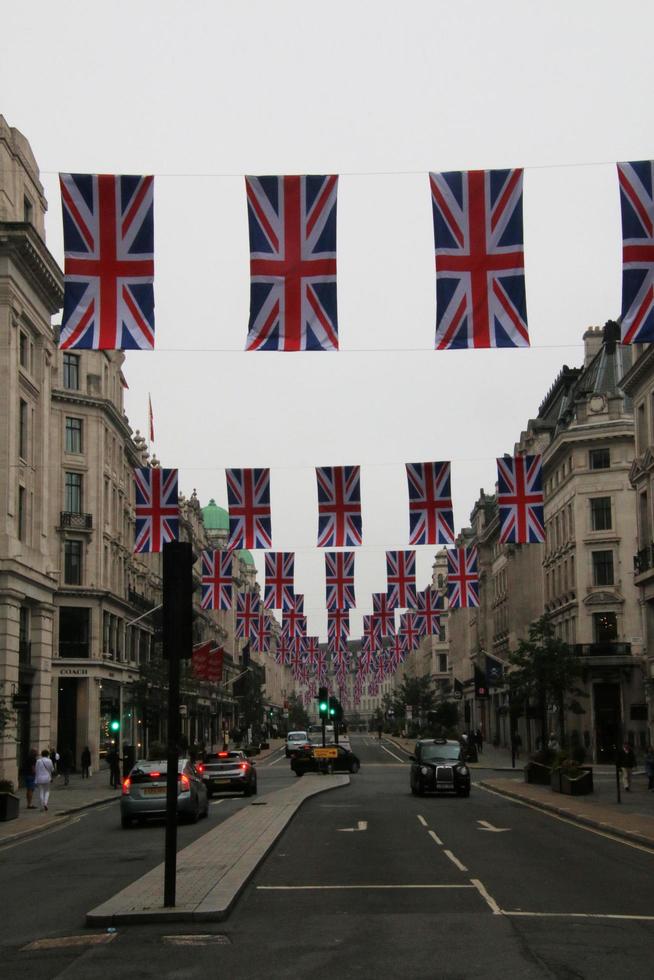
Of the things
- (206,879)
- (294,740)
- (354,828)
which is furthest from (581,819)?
(294,740)

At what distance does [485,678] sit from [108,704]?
21.9 m

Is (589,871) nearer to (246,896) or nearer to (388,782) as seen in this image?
(246,896)

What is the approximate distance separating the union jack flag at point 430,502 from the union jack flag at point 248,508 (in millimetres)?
4692

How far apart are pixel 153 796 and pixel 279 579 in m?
25.2

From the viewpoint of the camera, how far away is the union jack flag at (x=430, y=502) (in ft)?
125

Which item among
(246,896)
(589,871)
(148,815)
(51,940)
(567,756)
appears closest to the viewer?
(51,940)

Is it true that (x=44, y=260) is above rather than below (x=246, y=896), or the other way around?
above

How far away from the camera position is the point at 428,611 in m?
64.9

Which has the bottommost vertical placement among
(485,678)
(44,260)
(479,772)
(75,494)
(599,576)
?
(479,772)

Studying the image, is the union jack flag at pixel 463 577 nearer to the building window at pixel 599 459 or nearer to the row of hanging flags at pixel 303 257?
the building window at pixel 599 459

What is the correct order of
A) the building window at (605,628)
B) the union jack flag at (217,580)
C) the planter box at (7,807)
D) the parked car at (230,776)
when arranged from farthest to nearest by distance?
the building window at (605,628), the union jack flag at (217,580), the parked car at (230,776), the planter box at (7,807)

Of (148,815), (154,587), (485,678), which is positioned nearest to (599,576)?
(485,678)

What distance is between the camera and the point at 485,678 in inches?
2621

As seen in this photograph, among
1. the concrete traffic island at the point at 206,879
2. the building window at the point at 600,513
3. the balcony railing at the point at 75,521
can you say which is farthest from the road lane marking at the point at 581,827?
the balcony railing at the point at 75,521
